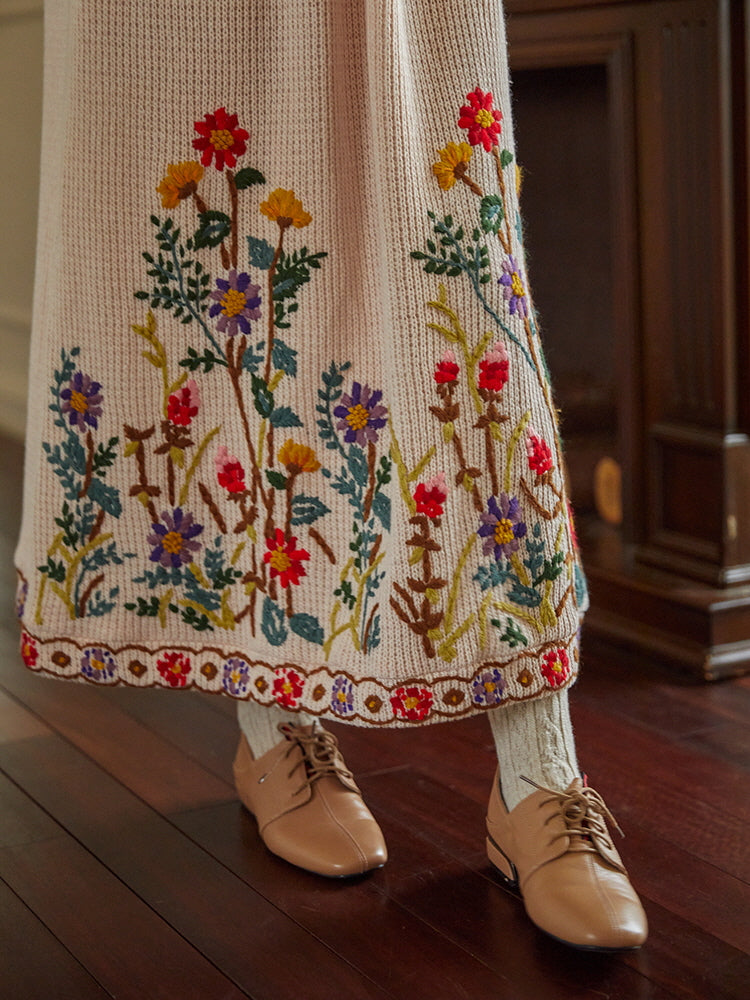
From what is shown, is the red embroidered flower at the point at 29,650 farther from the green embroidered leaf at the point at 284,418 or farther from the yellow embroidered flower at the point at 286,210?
the yellow embroidered flower at the point at 286,210

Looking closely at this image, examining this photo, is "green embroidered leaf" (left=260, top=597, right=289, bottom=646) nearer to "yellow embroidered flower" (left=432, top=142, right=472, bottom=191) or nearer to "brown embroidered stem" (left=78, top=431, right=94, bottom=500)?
"brown embroidered stem" (left=78, top=431, right=94, bottom=500)

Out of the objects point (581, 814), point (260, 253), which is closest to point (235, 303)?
point (260, 253)

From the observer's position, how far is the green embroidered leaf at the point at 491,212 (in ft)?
3.02

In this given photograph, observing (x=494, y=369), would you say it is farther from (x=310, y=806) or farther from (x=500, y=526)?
(x=310, y=806)

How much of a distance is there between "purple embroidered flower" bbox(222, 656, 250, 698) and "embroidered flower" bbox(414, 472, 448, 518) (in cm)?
23

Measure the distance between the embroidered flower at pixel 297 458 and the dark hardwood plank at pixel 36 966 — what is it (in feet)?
1.35

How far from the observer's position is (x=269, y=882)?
3.42ft

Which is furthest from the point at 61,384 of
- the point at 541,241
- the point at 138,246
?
the point at 541,241

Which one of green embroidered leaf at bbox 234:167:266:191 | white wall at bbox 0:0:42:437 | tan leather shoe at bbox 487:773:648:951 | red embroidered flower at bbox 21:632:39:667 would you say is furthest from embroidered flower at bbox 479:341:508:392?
white wall at bbox 0:0:42:437

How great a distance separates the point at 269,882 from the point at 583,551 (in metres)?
0.94

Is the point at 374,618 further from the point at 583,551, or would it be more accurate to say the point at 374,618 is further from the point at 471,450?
the point at 583,551

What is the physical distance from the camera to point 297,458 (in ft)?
3.22

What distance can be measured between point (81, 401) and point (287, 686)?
0.97 ft

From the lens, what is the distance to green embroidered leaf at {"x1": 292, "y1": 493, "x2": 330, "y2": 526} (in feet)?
3.22
